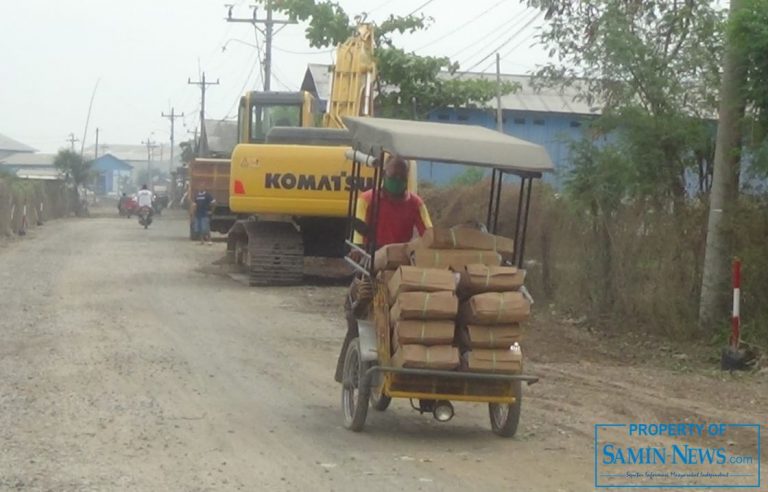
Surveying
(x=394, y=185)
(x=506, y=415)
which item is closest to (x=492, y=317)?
(x=506, y=415)

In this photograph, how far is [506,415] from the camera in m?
9.38

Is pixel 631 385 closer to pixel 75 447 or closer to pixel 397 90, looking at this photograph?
pixel 75 447

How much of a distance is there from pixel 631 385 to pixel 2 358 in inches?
237

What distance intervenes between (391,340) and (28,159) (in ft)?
425

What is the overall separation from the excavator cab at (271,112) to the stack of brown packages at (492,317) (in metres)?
17.0

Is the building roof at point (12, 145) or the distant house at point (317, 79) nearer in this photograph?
the distant house at point (317, 79)

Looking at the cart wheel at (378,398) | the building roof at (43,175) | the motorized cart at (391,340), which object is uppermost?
the motorized cart at (391,340)

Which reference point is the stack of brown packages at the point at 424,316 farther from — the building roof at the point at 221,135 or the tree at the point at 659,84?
the building roof at the point at 221,135

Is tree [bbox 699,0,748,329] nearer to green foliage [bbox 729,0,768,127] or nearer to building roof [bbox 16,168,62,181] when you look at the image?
green foliage [bbox 729,0,768,127]

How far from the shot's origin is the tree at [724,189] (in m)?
13.7

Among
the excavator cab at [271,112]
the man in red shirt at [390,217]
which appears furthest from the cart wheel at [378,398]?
the excavator cab at [271,112]

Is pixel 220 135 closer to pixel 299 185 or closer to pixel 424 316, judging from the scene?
pixel 299 185

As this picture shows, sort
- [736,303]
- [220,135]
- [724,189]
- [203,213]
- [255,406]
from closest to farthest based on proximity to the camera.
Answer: [255,406], [736,303], [724,189], [203,213], [220,135]

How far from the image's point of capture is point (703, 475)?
27.4 ft
